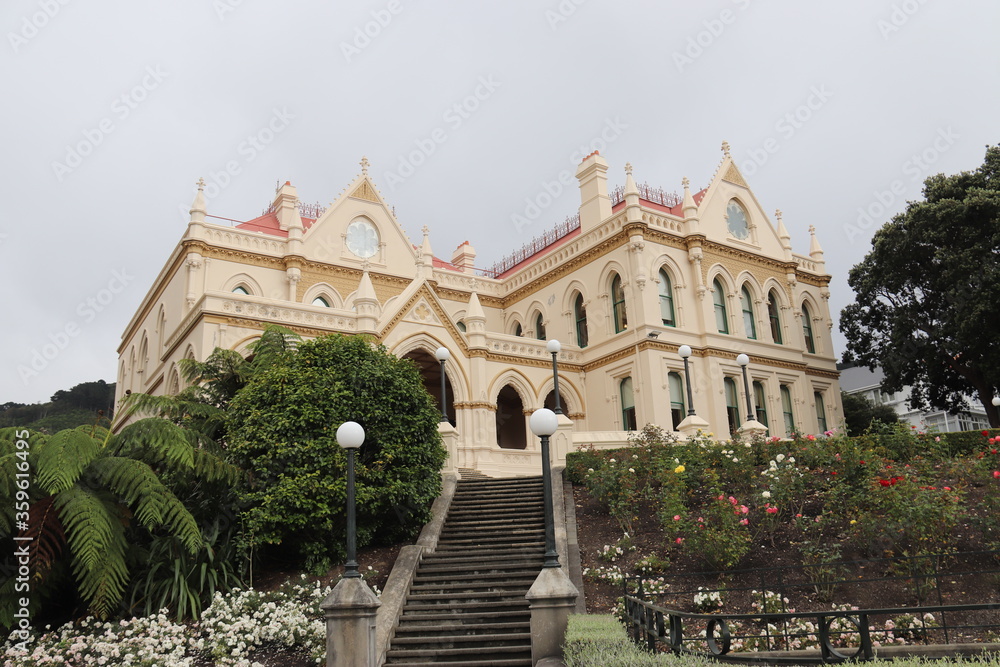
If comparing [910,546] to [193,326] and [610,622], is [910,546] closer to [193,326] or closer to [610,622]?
[610,622]

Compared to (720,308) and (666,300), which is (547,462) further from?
(720,308)

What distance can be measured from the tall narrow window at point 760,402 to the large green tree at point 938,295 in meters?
5.06

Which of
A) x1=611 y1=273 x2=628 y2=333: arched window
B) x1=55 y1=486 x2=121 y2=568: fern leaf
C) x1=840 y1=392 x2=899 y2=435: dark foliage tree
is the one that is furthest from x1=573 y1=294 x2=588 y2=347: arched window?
x1=55 y1=486 x2=121 y2=568: fern leaf

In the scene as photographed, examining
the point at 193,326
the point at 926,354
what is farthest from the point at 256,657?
the point at 926,354

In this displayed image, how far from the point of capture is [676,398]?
2742 centimetres

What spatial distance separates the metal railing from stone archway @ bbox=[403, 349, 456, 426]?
1414 cm

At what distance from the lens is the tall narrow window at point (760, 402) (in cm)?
2902

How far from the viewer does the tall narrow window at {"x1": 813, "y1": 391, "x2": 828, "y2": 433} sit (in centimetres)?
3105

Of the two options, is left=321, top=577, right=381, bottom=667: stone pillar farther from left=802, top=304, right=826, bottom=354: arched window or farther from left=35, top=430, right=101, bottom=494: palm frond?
left=802, top=304, right=826, bottom=354: arched window

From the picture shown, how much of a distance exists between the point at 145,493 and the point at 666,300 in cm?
1986

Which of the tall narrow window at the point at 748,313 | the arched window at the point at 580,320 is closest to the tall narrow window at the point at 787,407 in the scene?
the tall narrow window at the point at 748,313

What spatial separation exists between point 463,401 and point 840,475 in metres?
13.2

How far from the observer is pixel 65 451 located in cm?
1181

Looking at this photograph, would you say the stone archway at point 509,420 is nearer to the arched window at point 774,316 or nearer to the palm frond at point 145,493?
the arched window at point 774,316
